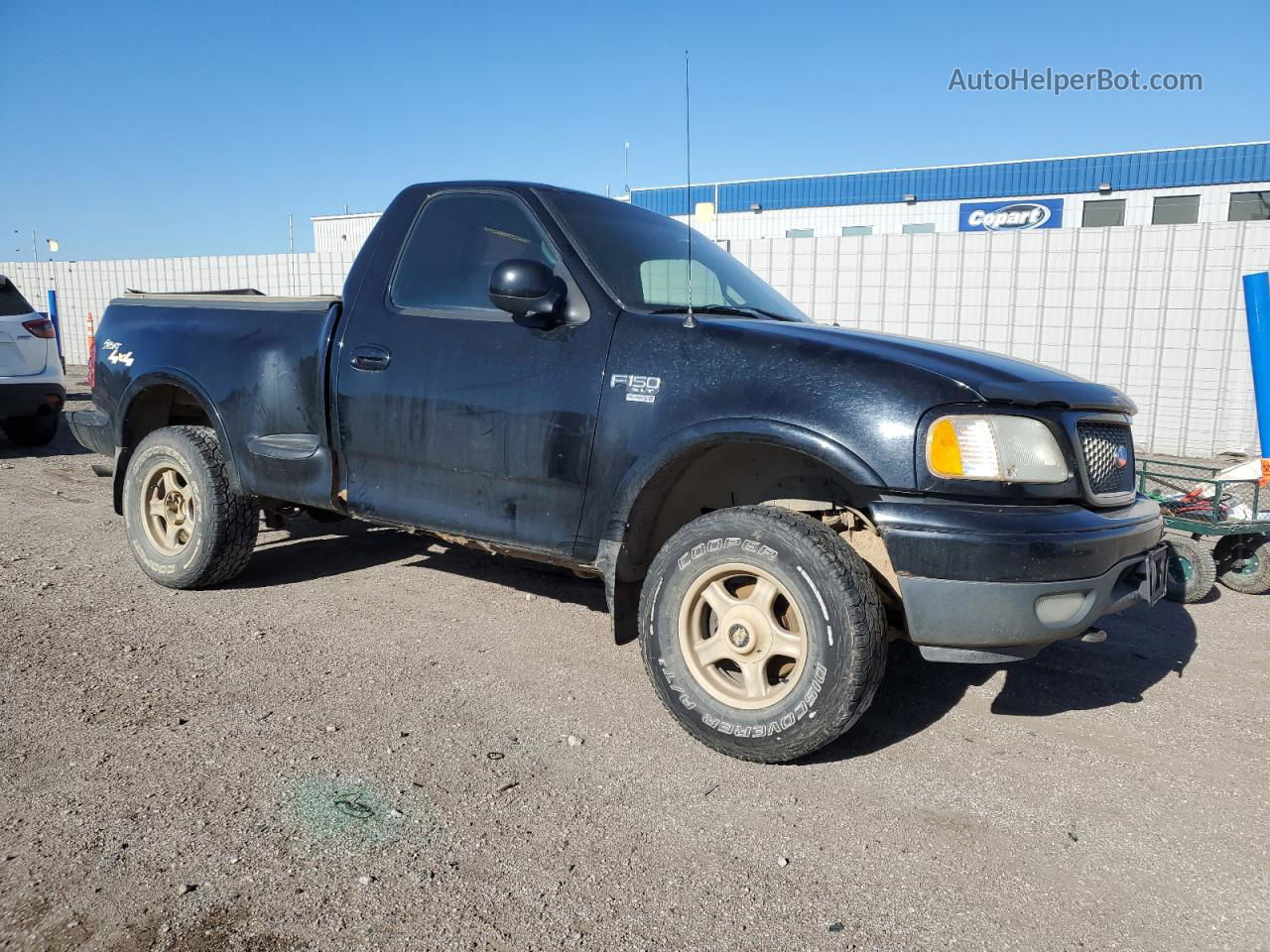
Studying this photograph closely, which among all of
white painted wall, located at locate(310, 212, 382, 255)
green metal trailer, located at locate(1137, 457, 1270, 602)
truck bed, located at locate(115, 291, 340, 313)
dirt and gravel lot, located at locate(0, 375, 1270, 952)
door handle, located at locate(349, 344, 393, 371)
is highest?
white painted wall, located at locate(310, 212, 382, 255)

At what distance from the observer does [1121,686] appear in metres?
3.76

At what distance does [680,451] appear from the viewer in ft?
9.78

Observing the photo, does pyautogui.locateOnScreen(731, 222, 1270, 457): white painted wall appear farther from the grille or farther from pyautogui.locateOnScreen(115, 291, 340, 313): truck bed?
pyautogui.locateOnScreen(115, 291, 340, 313): truck bed

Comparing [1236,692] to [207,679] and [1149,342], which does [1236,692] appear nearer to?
[207,679]

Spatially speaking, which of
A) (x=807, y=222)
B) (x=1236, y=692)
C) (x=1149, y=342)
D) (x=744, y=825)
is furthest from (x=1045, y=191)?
(x=744, y=825)

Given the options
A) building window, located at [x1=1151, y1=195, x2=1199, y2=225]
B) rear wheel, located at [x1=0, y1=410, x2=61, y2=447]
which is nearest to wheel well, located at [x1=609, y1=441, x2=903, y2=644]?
rear wheel, located at [x1=0, y1=410, x2=61, y2=447]

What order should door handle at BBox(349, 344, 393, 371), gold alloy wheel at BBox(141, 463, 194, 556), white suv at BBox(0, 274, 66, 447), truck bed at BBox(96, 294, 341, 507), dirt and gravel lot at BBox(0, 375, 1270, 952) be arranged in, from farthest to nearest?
white suv at BBox(0, 274, 66, 447) → gold alloy wheel at BBox(141, 463, 194, 556) → truck bed at BBox(96, 294, 341, 507) → door handle at BBox(349, 344, 393, 371) → dirt and gravel lot at BBox(0, 375, 1270, 952)

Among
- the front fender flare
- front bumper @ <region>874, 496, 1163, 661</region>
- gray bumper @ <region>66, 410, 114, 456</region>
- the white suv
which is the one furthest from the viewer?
the white suv

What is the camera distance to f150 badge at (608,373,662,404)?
3076 millimetres

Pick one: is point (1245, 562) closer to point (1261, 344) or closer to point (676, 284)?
point (1261, 344)

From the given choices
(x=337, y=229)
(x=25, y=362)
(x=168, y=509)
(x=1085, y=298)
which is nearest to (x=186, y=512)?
(x=168, y=509)

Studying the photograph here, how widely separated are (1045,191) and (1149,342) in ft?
75.7

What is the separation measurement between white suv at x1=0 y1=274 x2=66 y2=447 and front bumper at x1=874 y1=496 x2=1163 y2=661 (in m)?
8.58

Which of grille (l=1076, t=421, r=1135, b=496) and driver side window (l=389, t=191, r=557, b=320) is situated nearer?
grille (l=1076, t=421, r=1135, b=496)
